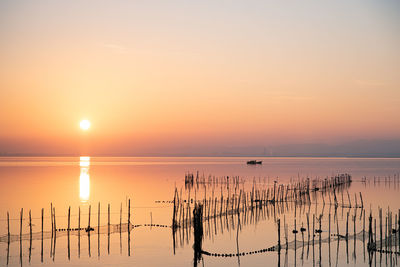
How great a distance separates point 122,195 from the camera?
48094mm

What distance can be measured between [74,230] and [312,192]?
99.3 ft

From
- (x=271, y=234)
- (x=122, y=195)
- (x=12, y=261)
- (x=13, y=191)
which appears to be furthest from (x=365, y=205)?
(x=13, y=191)

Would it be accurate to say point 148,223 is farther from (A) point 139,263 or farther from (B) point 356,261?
(B) point 356,261

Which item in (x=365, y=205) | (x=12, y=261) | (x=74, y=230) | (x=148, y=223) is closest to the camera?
(x=12, y=261)

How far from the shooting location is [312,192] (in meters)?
50.2

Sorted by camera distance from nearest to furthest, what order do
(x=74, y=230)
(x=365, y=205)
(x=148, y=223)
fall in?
1. (x=74, y=230)
2. (x=148, y=223)
3. (x=365, y=205)

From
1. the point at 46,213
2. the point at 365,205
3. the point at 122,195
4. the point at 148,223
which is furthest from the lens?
the point at 122,195

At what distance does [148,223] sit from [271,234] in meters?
8.32

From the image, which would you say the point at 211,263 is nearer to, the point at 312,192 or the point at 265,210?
the point at 265,210

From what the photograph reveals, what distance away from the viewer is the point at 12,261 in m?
20.2

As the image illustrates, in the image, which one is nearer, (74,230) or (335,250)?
(335,250)

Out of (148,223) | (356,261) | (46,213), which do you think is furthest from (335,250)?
(46,213)

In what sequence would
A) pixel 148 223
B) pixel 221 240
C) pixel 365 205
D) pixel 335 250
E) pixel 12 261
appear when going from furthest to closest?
pixel 365 205, pixel 148 223, pixel 221 240, pixel 335 250, pixel 12 261

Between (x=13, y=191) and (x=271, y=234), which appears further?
(x=13, y=191)
